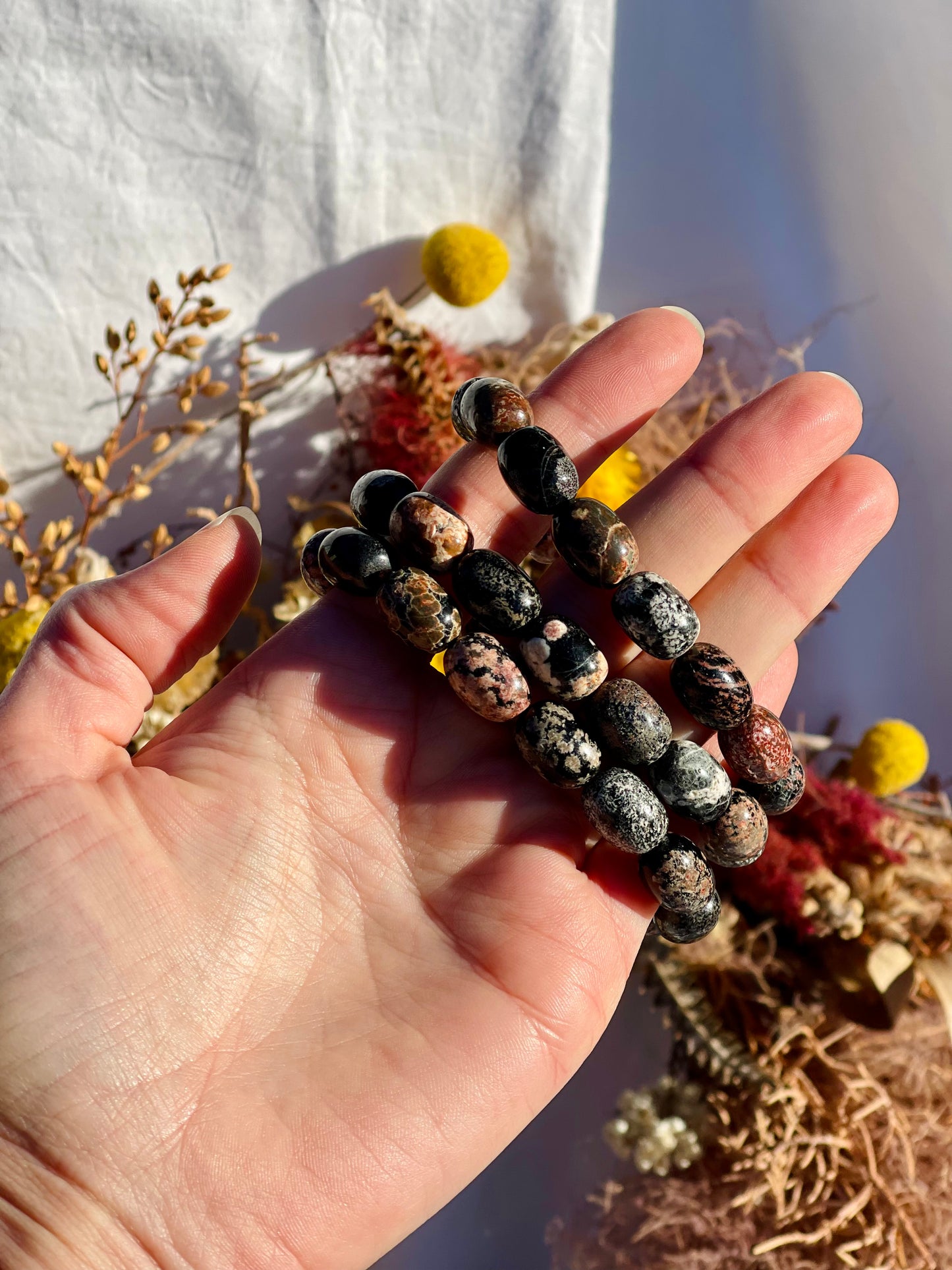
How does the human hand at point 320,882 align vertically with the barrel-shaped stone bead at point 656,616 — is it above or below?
below

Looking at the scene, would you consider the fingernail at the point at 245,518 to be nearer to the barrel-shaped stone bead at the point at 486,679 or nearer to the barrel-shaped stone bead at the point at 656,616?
the barrel-shaped stone bead at the point at 486,679

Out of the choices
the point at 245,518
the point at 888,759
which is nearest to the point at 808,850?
the point at 888,759

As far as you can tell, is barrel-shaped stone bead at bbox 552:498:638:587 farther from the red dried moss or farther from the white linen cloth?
the white linen cloth

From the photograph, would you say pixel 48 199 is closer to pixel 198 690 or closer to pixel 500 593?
pixel 198 690

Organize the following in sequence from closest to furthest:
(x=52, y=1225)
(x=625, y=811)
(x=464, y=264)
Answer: (x=52, y=1225) < (x=625, y=811) < (x=464, y=264)

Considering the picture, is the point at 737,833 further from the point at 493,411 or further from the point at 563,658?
the point at 493,411

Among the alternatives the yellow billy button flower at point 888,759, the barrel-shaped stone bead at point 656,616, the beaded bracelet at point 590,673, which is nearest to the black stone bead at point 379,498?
the beaded bracelet at point 590,673
